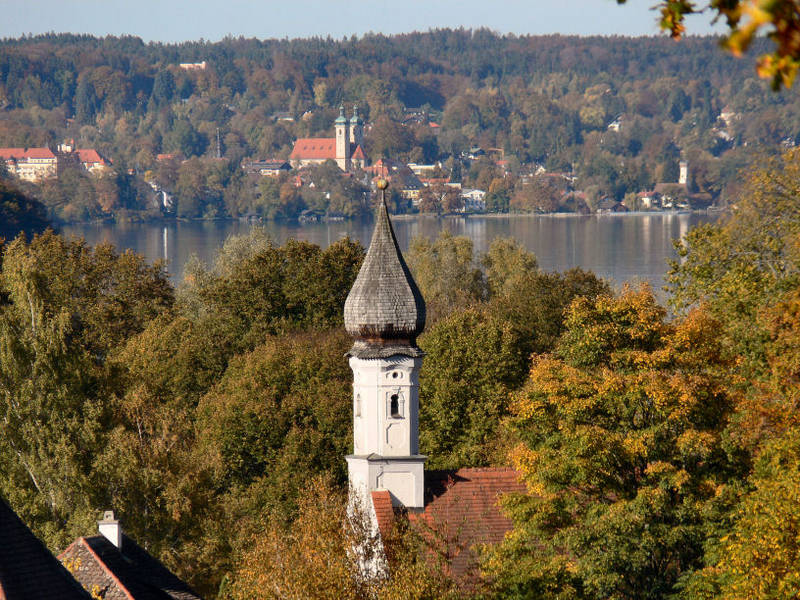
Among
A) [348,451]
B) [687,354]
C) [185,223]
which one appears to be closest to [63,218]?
[185,223]

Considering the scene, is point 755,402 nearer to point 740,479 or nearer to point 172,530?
point 740,479

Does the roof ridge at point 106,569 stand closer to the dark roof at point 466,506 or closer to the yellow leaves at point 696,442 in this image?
the dark roof at point 466,506

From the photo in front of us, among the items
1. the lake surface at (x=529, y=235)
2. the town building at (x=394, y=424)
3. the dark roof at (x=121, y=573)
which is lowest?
the lake surface at (x=529, y=235)

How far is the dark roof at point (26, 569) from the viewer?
1076 cm

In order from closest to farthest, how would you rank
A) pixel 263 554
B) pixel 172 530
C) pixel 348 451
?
pixel 263 554 → pixel 172 530 → pixel 348 451

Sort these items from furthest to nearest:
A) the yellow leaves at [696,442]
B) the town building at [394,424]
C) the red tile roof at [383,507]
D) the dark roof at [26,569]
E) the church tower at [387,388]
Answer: the church tower at [387,388] < the town building at [394,424] < the red tile roof at [383,507] < the yellow leaves at [696,442] < the dark roof at [26,569]

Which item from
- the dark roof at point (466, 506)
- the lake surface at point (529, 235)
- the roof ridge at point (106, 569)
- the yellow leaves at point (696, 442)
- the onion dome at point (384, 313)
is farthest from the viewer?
the lake surface at point (529, 235)

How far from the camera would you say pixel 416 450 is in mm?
19703

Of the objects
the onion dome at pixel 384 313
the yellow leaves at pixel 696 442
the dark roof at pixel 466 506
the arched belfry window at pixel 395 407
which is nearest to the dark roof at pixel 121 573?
the dark roof at pixel 466 506

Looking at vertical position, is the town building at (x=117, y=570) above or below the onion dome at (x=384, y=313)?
below

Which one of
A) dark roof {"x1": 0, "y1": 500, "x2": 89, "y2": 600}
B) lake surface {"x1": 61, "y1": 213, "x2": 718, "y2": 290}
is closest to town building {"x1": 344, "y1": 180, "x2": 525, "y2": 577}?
dark roof {"x1": 0, "y1": 500, "x2": 89, "y2": 600}

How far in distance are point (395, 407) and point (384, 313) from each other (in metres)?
1.38

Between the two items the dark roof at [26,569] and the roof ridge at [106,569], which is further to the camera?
the roof ridge at [106,569]

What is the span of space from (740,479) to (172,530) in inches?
370
